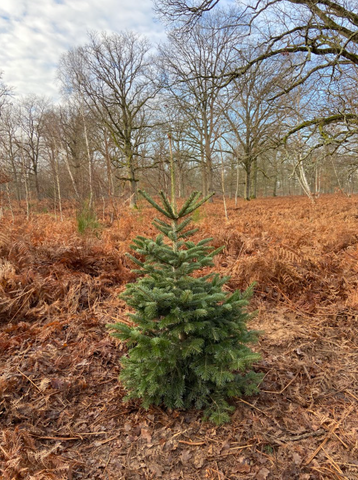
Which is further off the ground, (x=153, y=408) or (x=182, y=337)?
(x=182, y=337)

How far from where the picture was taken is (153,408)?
6.64ft

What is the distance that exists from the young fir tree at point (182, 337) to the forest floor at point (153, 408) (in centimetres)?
17

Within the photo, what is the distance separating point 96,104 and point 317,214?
14.6m

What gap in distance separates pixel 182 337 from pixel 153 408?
0.60 m

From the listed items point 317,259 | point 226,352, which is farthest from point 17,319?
point 317,259

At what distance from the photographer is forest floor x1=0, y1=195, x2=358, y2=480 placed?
1.60m

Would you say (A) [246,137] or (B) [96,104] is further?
(A) [246,137]

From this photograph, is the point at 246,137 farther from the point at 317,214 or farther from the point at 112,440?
the point at 112,440

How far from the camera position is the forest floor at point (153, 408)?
1600 mm

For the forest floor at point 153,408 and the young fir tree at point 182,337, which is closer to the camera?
the forest floor at point 153,408

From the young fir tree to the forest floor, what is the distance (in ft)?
0.55

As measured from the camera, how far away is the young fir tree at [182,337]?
69.3 inches

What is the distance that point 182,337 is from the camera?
6.64ft

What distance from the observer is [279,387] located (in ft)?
7.27
